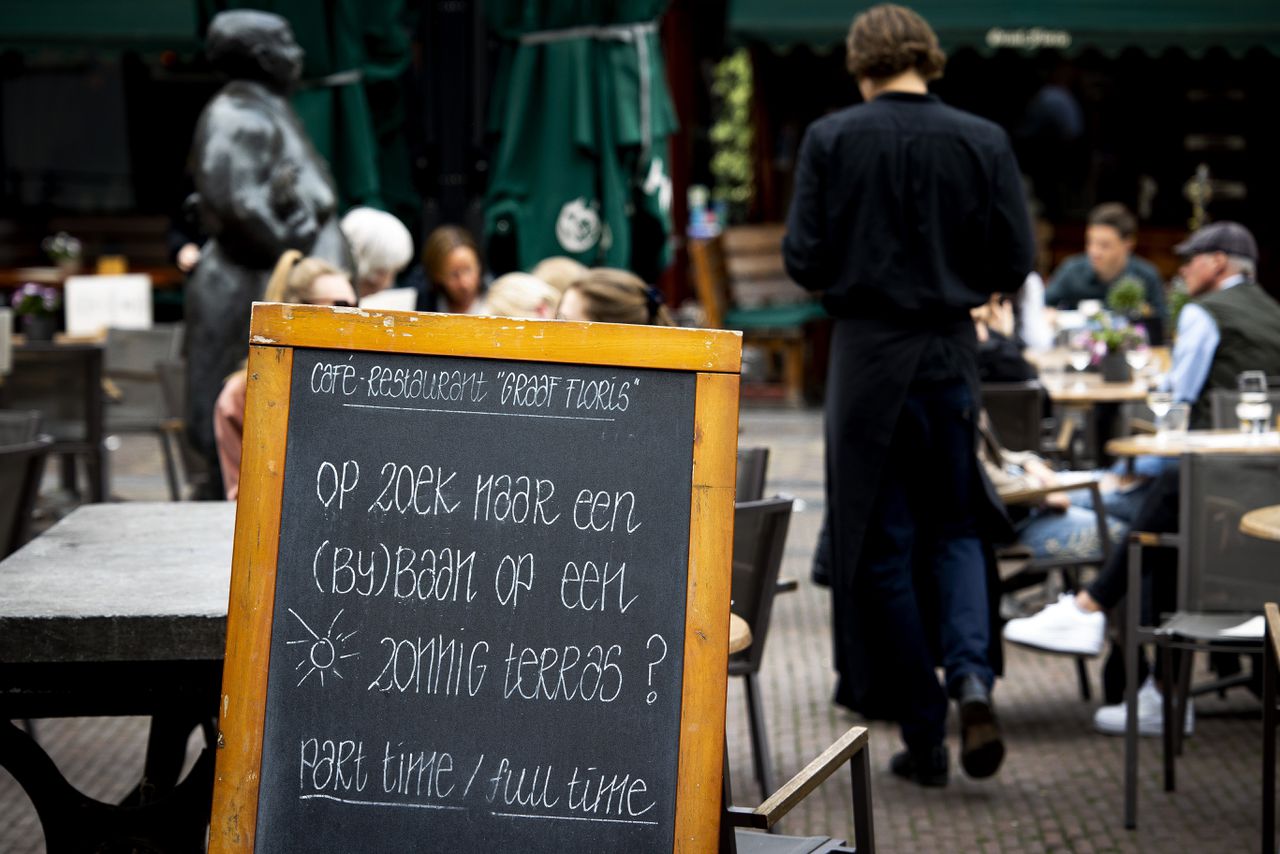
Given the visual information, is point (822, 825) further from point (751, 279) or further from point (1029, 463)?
point (751, 279)

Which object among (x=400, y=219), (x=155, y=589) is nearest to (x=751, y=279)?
(x=400, y=219)

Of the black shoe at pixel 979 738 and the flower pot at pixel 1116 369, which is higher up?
the flower pot at pixel 1116 369

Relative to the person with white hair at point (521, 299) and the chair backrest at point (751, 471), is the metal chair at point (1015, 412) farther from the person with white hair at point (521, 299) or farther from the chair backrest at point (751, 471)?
the chair backrest at point (751, 471)

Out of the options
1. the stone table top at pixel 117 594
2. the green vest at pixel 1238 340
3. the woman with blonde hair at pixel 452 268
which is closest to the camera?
the stone table top at pixel 117 594

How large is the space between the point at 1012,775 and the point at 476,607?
305 cm

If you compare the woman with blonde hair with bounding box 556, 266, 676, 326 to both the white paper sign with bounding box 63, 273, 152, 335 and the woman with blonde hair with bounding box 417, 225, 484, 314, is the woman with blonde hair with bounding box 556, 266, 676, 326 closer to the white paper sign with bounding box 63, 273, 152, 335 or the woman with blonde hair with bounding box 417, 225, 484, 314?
the woman with blonde hair with bounding box 417, 225, 484, 314

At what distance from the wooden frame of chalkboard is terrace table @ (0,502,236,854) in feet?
1.08

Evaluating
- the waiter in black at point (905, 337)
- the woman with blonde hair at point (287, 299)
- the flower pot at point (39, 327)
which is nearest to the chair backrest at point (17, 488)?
the woman with blonde hair at point (287, 299)

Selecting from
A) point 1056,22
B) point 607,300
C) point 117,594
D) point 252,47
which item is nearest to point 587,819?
point 117,594

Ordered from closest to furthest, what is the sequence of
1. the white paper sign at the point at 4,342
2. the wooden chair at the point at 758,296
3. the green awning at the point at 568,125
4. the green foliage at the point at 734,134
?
1. the green awning at the point at 568,125
2. the white paper sign at the point at 4,342
3. the wooden chair at the point at 758,296
4. the green foliage at the point at 734,134

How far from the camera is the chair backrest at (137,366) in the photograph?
10109mm

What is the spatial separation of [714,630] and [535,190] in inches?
176

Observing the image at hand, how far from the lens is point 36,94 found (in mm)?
16984

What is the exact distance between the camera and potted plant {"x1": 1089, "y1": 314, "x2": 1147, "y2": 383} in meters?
8.02
